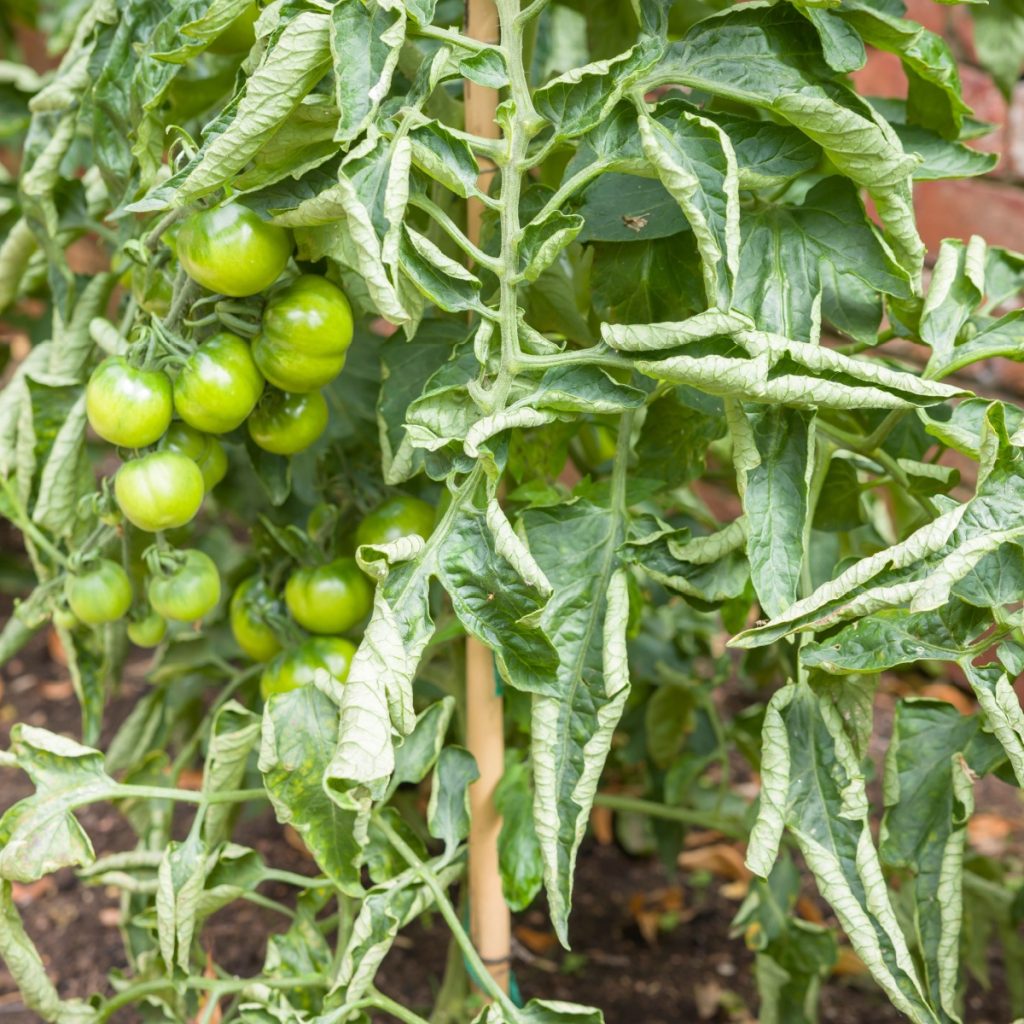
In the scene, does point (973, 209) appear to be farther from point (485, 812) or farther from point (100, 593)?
point (100, 593)

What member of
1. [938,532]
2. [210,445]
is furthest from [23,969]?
[938,532]

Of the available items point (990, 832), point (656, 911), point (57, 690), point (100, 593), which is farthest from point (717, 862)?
point (57, 690)

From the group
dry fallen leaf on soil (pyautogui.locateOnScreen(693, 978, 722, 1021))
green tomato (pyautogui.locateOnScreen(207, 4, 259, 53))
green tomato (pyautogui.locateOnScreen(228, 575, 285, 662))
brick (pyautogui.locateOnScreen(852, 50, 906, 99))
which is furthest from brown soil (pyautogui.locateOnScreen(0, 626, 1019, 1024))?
brick (pyautogui.locateOnScreen(852, 50, 906, 99))

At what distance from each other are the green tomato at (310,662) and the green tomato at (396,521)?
7cm

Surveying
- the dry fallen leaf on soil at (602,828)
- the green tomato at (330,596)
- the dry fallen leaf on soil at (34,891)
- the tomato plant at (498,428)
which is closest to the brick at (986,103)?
the tomato plant at (498,428)

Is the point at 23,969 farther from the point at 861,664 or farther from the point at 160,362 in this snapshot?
the point at 861,664

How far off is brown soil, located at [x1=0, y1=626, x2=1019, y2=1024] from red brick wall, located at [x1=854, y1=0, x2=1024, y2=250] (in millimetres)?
836

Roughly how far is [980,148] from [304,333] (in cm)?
108

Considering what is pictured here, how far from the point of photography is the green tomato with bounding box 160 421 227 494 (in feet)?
2.09

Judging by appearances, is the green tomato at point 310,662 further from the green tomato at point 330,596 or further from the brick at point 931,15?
the brick at point 931,15

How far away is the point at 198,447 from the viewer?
2.13ft

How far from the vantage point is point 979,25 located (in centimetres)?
80

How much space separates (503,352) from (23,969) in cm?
46

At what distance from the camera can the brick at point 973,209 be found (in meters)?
1.37
